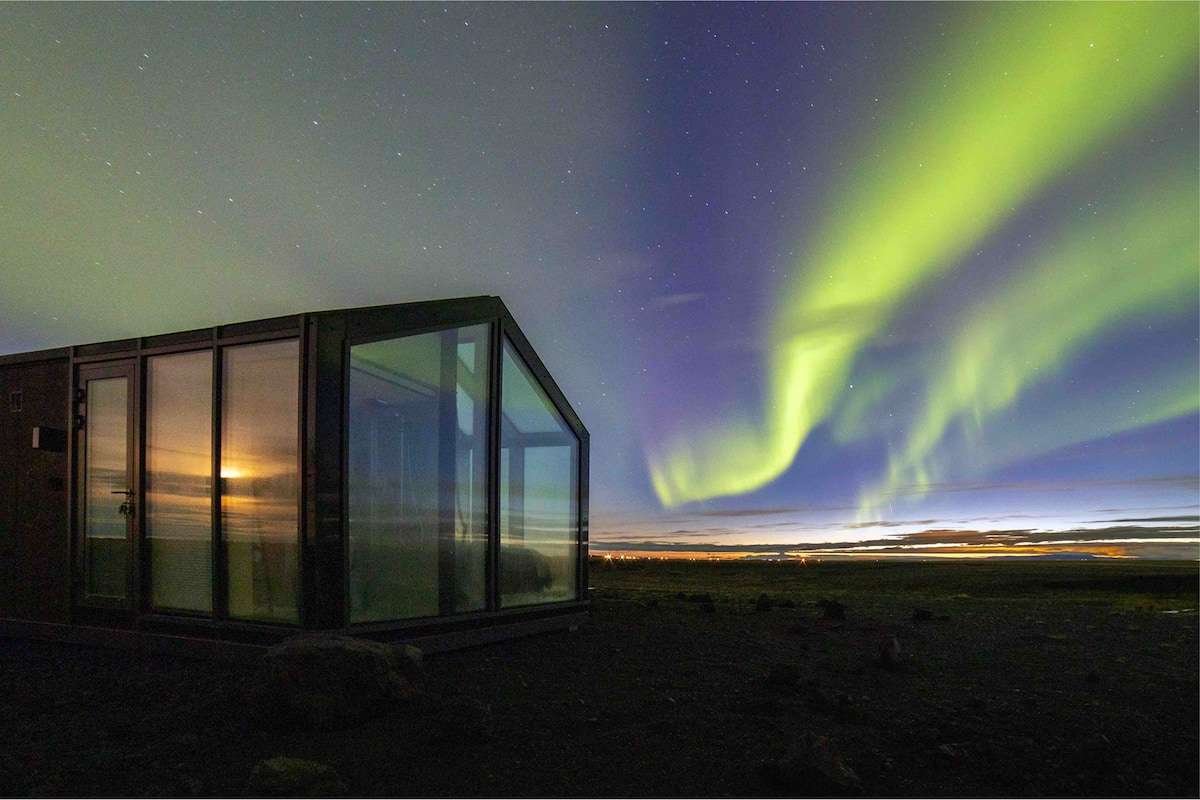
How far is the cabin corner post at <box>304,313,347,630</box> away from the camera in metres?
7.23

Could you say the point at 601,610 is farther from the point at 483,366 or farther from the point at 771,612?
the point at 483,366

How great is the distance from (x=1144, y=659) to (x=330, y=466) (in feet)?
28.5

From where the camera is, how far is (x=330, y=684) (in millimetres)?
5426

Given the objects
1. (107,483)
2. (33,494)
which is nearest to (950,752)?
(107,483)

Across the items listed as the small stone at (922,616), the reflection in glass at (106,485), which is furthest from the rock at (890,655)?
the reflection in glass at (106,485)

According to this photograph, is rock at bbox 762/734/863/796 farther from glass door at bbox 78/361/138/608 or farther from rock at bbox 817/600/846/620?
rock at bbox 817/600/846/620

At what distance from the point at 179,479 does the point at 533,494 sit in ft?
13.6

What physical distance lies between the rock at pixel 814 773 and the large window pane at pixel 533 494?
5.38 m

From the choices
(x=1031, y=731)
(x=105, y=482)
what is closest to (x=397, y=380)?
(x=105, y=482)

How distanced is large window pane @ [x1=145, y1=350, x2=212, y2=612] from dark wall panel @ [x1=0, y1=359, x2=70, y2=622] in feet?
5.77

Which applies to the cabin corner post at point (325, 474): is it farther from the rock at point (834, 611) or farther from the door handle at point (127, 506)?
the rock at point (834, 611)

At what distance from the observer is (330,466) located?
7.36 m

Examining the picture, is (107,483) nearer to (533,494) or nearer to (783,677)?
(533,494)

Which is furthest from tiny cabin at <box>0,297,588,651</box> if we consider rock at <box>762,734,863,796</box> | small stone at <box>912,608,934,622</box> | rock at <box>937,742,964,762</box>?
small stone at <box>912,608,934,622</box>
